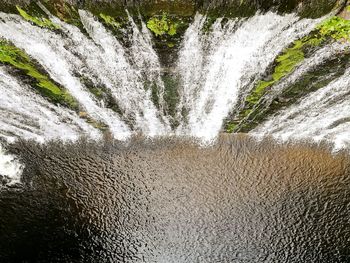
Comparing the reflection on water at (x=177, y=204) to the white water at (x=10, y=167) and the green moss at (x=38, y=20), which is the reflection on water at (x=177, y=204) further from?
the green moss at (x=38, y=20)

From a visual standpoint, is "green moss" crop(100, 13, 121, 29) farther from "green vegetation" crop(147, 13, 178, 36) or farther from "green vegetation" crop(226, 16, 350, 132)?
"green vegetation" crop(226, 16, 350, 132)

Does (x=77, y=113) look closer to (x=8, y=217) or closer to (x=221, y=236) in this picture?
(x=8, y=217)

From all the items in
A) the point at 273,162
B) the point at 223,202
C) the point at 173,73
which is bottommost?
the point at 223,202

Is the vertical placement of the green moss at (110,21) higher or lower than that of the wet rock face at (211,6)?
higher

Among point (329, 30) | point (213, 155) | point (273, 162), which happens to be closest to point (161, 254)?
point (213, 155)

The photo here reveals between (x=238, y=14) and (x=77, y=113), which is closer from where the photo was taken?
(x=238, y=14)

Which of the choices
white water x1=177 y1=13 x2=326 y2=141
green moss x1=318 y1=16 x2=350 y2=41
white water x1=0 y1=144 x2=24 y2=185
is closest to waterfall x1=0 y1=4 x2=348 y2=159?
white water x1=177 y1=13 x2=326 y2=141

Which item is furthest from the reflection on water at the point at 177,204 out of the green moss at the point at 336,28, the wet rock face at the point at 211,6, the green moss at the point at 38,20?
the wet rock face at the point at 211,6
